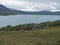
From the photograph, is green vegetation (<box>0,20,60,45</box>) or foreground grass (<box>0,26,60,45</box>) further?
green vegetation (<box>0,20,60,45</box>)

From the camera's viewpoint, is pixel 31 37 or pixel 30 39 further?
pixel 31 37

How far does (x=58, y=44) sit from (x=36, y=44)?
2.24 meters

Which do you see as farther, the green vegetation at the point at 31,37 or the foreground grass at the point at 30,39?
the green vegetation at the point at 31,37

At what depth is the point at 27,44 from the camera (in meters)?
18.4

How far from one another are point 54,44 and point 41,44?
1500mm

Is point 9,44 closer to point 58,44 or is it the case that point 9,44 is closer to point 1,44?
point 1,44

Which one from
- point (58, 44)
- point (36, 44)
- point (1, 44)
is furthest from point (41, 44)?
point (1, 44)

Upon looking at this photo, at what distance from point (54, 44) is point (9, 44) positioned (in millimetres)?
4138

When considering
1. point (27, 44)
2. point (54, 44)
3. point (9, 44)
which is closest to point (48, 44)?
point (54, 44)

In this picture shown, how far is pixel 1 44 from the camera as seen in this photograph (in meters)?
17.7

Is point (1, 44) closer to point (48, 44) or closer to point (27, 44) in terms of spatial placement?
point (27, 44)

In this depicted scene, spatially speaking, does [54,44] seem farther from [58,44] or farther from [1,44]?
[1,44]

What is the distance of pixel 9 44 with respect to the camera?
18.3 m

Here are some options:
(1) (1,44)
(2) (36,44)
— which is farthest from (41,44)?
(1) (1,44)
